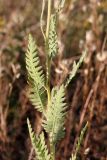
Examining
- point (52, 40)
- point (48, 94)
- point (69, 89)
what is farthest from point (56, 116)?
point (69, 89)

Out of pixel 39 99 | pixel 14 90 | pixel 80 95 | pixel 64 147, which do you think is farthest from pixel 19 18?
pixel 39 99

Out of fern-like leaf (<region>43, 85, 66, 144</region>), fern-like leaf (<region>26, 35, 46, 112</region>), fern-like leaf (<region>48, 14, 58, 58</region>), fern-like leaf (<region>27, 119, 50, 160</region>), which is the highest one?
fern-like leaf (<region>48, 14, 58, 58</region>)

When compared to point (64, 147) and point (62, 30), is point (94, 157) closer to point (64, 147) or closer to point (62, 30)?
point (64, 147)

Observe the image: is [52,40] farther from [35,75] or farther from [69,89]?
[69,89]

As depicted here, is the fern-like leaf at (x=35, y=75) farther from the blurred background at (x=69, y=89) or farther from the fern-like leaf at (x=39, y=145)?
the blurred background at (x=69, y=89)

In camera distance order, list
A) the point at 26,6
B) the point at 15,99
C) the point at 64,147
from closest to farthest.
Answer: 1. the point at 64,147
2. the point at 15,99
3. the point at 26,6

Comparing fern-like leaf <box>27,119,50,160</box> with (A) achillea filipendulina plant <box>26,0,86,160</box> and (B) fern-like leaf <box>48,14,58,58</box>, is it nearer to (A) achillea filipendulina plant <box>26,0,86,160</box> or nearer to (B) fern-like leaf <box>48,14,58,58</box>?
(A) achillea filipendulina plant <box>26,0,86,160</box>

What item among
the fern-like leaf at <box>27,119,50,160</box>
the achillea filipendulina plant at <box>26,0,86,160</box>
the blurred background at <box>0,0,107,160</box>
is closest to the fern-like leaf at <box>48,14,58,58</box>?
the achillea filipendulina plant at <box>26,0,86,160</box>
